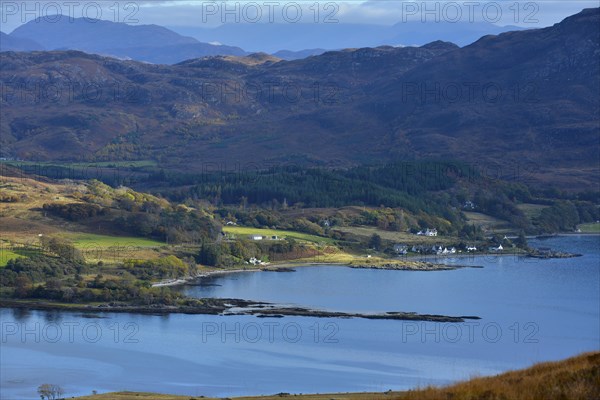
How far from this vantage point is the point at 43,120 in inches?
7200

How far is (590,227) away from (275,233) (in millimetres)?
34612

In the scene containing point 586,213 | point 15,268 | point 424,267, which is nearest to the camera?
point 15,268

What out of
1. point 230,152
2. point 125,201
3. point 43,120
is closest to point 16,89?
point 43,120

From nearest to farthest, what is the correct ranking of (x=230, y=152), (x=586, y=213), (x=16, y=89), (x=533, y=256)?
1. (x=533, y=256)
2. (x=586, y=213)
3. (x=230, y=152)
4. (x=16, y=89)

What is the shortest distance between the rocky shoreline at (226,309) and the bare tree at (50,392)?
67.0 ft

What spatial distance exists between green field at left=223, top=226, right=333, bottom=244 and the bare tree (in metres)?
49.9

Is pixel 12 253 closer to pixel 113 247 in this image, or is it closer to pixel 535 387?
pixel 113 247

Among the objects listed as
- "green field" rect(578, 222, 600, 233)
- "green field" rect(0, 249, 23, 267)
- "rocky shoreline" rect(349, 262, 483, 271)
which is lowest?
"rocky shoreline" rect(349, 262, 483, 271)

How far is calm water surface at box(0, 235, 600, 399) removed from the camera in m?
45.5

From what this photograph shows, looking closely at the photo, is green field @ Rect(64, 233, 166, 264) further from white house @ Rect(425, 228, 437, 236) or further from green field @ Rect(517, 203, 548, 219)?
green field @ Rect(517, 203, 548, 219)

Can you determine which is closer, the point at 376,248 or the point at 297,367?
the point at 297,367

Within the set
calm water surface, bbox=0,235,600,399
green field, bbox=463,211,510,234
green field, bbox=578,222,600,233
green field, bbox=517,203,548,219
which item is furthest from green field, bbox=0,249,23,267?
green field, bbox=578,222,600,233

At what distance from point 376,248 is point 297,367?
4546 cm

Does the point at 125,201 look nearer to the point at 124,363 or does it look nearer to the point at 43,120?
the point at 124,363
